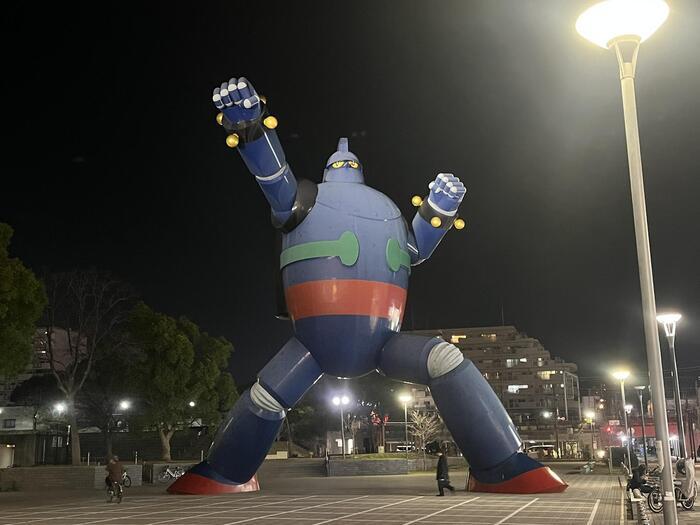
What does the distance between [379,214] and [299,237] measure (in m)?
1.85

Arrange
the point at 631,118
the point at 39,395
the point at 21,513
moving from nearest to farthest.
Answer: the point at 631,118 → the point at 21,513 → the point at 39,395

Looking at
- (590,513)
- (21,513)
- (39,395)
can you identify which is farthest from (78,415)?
(590,513)

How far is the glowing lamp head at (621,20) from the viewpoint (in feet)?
22.6

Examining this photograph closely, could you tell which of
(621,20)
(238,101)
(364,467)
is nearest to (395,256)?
(238,101)

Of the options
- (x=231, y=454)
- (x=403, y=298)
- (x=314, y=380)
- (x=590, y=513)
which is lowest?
(x=590, y=513)

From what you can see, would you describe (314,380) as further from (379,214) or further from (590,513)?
(590,513)

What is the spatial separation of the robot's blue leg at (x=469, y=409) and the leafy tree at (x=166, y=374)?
22.9 metres

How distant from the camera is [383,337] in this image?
54.0ft

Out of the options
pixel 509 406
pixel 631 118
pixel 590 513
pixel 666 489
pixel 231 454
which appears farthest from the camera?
pixel 509 406

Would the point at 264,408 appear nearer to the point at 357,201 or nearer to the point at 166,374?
the point at 357,201

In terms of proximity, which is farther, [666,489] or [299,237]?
[299,237]

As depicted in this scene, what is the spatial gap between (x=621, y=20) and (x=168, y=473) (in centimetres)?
2792

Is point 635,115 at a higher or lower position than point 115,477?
higher

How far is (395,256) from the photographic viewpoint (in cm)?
1647
